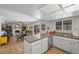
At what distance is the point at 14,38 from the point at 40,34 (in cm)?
47

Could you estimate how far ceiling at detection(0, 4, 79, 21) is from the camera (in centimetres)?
156

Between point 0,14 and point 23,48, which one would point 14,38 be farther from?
point 0,14

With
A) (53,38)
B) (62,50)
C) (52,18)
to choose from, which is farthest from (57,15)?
A: (62,50)

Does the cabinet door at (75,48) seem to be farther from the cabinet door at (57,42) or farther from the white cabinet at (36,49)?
the white cabinet at (36,49)

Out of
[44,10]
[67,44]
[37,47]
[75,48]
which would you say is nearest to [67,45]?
[67,44]

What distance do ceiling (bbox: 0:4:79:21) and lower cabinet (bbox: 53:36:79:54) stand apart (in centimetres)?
41

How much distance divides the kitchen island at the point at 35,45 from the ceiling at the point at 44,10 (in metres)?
0.40

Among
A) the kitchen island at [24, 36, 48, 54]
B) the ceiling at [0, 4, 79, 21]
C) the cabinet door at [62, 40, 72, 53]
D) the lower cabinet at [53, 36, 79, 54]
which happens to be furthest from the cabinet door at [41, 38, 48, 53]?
the ceiling at [0, 4, 79, 21]

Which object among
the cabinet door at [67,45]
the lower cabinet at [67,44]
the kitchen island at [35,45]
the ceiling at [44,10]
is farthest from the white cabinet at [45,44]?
the ceiling at [44,10]

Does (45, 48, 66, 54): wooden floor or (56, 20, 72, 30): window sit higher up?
(56, 20, 72, 30): window

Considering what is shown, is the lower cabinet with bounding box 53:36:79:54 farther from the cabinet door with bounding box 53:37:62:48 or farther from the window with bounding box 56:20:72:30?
the window with bounding box 56:20:72:30

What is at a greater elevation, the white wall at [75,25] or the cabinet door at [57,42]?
the white wall at [75,25]

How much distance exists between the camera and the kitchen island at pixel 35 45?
5.27ft

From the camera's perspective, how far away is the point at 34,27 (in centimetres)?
166
